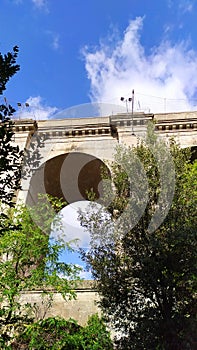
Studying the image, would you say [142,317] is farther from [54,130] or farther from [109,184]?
[54,130]

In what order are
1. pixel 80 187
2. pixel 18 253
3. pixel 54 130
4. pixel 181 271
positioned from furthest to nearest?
Result: pixel 80 187 → pixel 54 130 → pixel 18 253 → pixel 181 271

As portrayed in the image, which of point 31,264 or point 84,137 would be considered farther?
point 84,137

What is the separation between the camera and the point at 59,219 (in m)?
9.85

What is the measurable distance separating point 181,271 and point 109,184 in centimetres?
279

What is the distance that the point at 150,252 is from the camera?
8.32 meters

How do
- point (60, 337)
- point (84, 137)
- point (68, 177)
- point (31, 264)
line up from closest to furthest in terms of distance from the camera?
point (60, 337) < point (31, 264) < point (84, 137) < point (68, 177)

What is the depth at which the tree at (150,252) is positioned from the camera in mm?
7953

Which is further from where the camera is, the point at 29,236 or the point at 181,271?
the point at 29,236

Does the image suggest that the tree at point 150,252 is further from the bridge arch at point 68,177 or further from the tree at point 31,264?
the bridge arch at point 68,177

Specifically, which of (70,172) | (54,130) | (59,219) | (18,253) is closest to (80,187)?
(70,172)

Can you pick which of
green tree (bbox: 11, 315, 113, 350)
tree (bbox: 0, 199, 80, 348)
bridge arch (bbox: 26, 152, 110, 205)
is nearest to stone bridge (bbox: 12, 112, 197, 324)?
bridge arch (bbox: 26, 152, 110, 205)

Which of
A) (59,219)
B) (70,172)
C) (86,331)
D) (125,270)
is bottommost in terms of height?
(86,331)

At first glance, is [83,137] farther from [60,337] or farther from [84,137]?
[60,337]

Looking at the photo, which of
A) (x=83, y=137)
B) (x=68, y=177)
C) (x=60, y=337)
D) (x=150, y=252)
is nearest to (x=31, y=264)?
(x=60, y=337)
